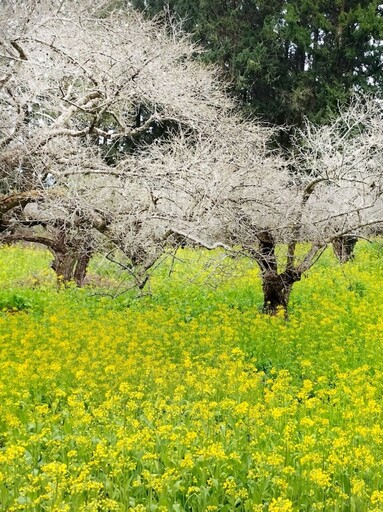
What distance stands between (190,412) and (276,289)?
18.2ft

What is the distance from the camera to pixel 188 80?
998 centimetres

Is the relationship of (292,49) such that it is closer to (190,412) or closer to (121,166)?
(121,166)

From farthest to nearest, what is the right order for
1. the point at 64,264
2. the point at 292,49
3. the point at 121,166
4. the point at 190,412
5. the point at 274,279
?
the point at 292,49 < the point at 64,264 < the point at 274,279 < the point at 121,166 < the point at 190,412

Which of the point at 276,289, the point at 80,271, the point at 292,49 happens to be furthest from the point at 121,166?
the point at 292,49

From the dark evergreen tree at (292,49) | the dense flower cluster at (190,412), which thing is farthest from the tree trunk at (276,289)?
the dark evergreen tree at (292,49)

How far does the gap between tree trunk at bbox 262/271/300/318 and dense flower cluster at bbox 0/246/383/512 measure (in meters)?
0.53

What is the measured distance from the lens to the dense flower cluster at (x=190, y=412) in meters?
4.03

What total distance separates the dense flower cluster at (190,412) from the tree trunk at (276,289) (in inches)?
21.0

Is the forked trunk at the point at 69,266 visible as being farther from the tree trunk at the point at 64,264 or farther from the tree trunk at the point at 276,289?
the tree trunk at the point at 276,289

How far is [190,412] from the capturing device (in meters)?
5.32

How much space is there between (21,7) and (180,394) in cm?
466

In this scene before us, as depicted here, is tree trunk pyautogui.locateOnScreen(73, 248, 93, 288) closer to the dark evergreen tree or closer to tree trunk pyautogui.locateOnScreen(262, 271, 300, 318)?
tree trunk pyautogui.locateOnScreen(262, 271, 300, 318)

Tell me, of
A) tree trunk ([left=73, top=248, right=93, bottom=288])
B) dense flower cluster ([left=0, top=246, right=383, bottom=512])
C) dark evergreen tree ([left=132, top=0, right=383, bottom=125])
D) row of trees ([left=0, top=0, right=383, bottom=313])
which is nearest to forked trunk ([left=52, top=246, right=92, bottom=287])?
tree trunk ([left=73, top=248, right=93, bottom=288])

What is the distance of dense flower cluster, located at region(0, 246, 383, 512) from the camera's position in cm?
403
